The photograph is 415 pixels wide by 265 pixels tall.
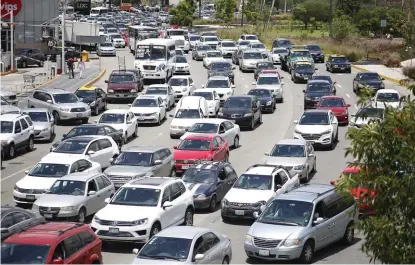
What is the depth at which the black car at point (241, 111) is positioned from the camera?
3841 cm

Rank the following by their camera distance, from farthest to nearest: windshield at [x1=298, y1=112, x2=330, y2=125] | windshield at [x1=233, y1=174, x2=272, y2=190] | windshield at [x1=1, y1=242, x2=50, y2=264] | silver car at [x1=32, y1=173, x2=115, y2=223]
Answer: windshield at [x1=298, y1=112, x2=330, y2=125]
windshield at [x1=233, y1=174, x2=272, y2=190]
silver car at [x1=32, y1=173, x2=115, y2=223]
windshield at [x1=1, y1=242, x2=50, y2=264]

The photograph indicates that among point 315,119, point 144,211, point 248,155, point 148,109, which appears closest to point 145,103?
point 148,109

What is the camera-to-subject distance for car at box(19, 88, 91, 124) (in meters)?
39.8

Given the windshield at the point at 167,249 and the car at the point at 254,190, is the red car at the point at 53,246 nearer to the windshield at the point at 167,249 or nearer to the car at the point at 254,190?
the windshield at the point at 167,249

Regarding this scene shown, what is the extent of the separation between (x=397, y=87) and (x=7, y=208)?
39.4 meters

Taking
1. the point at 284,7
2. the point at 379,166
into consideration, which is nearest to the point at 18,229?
the point at 379,166

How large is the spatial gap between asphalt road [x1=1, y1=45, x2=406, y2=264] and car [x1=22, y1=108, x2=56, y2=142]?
1.37 feet

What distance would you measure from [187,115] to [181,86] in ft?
37.3

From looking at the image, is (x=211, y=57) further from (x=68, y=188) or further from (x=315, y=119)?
(x=68, y=188)

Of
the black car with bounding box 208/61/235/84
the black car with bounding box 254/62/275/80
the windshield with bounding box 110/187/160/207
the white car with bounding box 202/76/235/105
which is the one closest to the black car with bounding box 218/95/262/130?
the white car with bounding box 202/76/235/105

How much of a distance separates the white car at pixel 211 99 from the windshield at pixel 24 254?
2581 cm

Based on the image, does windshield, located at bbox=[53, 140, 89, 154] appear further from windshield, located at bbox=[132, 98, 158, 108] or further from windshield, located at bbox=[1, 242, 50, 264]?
windshield, located at bbox=[1, 242, 50, 264]

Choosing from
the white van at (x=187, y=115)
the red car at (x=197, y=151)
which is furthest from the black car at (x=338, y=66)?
the red car at (x=197, y=151)

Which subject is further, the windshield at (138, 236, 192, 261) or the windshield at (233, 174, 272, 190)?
the windshield at (233, 174, 272, 190)
